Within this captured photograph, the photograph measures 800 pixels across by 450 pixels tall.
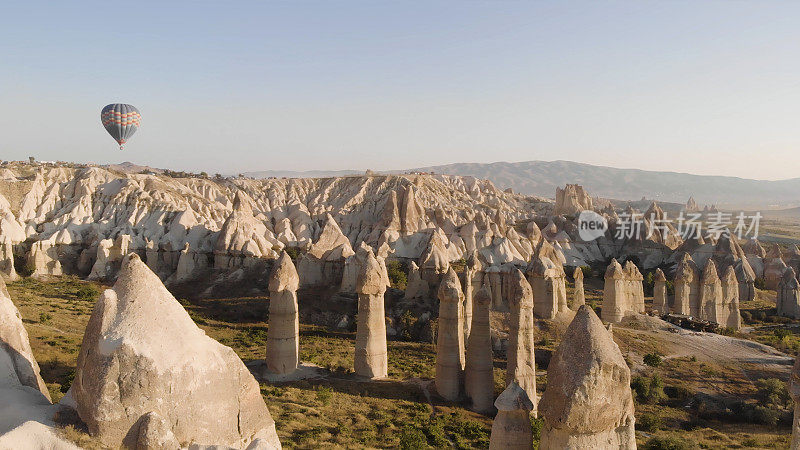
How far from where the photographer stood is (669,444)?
18766mm

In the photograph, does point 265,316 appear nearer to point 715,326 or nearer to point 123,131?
point 715,326

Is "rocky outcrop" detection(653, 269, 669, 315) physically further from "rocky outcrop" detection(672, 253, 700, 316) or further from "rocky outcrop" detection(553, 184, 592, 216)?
"rocky outcrop" detection(553, 184, 592, 216)

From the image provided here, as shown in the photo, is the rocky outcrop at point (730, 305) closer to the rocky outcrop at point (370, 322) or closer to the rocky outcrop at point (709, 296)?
the rocky outcrop at point (709, 296)

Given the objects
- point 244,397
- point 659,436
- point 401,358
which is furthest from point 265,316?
point 244,397

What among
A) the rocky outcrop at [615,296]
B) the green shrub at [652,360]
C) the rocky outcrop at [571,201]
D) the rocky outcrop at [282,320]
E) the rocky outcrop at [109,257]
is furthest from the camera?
the rocky outcrop at [571,201]

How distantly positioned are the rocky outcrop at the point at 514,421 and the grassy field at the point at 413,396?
5.27 m

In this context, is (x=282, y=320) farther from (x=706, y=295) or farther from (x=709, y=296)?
(x=709, y=296)

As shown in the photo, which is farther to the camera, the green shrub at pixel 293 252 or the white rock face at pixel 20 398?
the green shrub at pixel 293 252

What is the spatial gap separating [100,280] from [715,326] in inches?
1940

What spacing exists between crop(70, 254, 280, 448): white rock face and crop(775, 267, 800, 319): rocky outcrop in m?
48.1

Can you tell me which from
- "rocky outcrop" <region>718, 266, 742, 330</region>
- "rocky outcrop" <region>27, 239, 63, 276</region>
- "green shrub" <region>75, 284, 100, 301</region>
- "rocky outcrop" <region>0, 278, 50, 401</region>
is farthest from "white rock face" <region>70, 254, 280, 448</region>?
"rocky outcrop" <region>27, 239, 63, 276</region>

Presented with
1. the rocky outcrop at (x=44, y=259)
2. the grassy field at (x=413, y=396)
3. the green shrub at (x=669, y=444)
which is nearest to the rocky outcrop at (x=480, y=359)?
the grassy field at (x=413, y=396)

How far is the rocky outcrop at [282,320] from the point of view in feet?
77.8

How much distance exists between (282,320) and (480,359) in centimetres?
878
